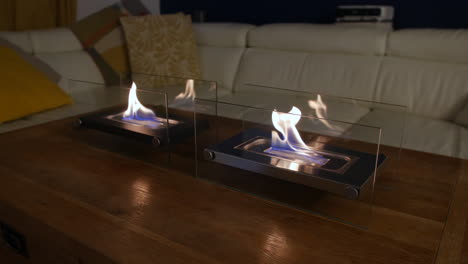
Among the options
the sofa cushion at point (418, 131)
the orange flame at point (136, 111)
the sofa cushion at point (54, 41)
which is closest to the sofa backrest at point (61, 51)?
the sofa cushion at point (54, 41)

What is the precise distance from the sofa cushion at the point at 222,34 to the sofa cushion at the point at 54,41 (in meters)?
0.86

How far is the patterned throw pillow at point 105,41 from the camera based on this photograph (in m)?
2.60

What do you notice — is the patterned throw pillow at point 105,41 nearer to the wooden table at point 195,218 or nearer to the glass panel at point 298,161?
the wooden table at point 195,218

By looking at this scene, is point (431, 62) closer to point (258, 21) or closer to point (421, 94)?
point (421, 94)

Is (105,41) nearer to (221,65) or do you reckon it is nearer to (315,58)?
(221,65)

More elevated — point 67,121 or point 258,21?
point 258,21

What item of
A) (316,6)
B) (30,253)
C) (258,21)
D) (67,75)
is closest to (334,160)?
(30,253)

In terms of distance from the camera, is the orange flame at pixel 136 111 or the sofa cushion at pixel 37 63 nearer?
the orange flame at pixel 136 111

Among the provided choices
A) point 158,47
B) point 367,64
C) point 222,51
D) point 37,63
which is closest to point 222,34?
point 222,51

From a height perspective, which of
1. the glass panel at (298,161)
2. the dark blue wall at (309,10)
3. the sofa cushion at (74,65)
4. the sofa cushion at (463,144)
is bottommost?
the sofa cushion at (463,144)

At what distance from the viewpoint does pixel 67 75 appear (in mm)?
2344

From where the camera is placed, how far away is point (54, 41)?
8.11ft

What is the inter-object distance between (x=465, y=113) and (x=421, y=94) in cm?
27

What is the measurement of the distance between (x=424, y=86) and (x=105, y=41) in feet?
6.74
